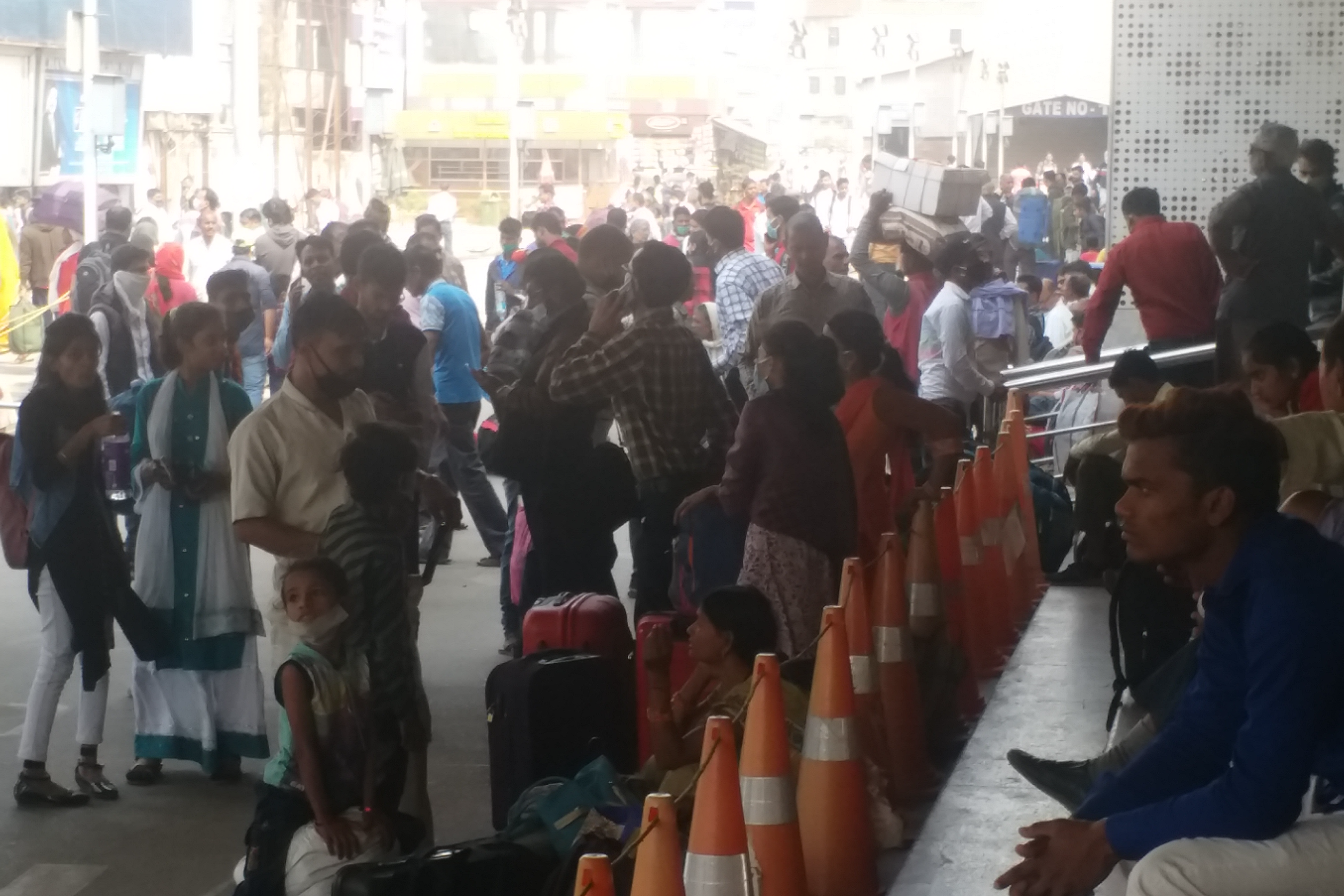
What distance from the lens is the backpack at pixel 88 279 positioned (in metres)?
13.4

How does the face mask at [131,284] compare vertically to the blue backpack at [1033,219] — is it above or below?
below

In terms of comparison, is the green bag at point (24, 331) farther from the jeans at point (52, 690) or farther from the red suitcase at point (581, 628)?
the red suitcase at point (581, 628)

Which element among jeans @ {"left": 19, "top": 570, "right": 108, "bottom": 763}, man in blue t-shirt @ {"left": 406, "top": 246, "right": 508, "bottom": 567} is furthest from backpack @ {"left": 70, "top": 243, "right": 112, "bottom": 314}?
jeans @ {"left": 19, "top": 570, "right": 108, "bottom": 763}

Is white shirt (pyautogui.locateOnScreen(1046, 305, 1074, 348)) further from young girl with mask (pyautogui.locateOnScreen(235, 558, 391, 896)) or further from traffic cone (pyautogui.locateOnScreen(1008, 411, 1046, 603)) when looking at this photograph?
young girl with mask (pyautogui.locateOnScreen(235, 558, 391, 896))

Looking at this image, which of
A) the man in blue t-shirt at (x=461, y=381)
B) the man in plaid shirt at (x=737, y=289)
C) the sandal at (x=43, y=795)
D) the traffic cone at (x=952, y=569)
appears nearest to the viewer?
the sandal at (x=43, y=795)

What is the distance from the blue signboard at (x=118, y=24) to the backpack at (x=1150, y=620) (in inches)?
928

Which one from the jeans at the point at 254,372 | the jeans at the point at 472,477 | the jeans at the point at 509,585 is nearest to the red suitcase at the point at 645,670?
the jeans at the point at 509,585

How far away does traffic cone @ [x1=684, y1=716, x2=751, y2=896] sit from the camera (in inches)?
154

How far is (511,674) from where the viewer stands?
5.45m

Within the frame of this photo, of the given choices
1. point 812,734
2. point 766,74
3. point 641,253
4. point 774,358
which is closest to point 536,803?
point 812,734

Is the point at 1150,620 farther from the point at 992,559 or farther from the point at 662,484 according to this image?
the point at 662,484

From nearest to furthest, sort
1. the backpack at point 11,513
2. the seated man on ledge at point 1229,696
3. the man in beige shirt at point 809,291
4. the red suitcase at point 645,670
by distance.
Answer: the seated man on ledge at point 1229,696
the red suitcase at point 645,670
the backpack at point 11,513
the man in beige shirt at point 809,291

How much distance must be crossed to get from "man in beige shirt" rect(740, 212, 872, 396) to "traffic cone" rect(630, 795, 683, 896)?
5751 millimetres

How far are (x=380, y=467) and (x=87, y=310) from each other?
8.83 meters
